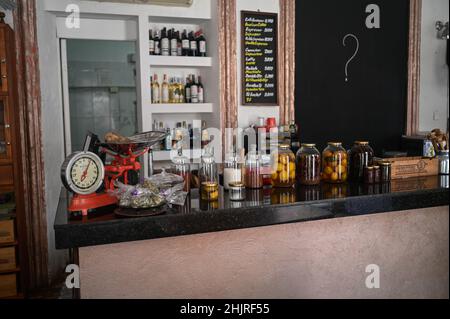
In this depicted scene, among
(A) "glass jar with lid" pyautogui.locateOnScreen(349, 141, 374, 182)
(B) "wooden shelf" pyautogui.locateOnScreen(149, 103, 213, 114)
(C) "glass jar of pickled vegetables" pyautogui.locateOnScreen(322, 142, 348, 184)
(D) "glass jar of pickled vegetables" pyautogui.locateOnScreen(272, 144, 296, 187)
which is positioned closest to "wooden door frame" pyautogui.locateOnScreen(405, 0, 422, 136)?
(B) "wooden shelf" pyautogui.locateOnScreen(149, 103, 213, 114)

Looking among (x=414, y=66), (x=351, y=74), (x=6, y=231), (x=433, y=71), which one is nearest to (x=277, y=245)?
(x=6, y=231)

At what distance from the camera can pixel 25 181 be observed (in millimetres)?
3514

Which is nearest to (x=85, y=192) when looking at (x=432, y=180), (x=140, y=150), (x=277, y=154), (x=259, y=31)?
(x=140, y=150)

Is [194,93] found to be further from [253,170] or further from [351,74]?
[253,170]

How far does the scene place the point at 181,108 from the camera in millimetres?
4047

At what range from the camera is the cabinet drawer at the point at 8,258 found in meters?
3.25

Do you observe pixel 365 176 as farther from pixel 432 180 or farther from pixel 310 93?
pixel 310 93

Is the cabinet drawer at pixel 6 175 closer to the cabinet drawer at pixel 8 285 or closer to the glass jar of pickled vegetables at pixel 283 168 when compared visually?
the cabinet drawer at pixel 8 285

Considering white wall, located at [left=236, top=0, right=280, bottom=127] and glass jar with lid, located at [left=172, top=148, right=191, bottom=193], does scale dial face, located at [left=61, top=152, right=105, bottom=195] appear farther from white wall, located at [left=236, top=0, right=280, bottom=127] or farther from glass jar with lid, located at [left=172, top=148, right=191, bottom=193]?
white wall, located at [left=236, top=0, right=280, bottom=127]

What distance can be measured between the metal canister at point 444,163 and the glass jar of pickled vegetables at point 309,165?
0.85m

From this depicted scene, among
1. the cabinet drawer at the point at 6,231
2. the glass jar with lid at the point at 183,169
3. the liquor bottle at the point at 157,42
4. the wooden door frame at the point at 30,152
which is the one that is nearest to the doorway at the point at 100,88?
the liquor bottle at the point at 157,42

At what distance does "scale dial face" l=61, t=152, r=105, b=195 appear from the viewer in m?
1.64

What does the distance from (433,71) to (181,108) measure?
3.13 metres

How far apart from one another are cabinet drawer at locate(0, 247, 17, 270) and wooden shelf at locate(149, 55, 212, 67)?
6.45 feet
